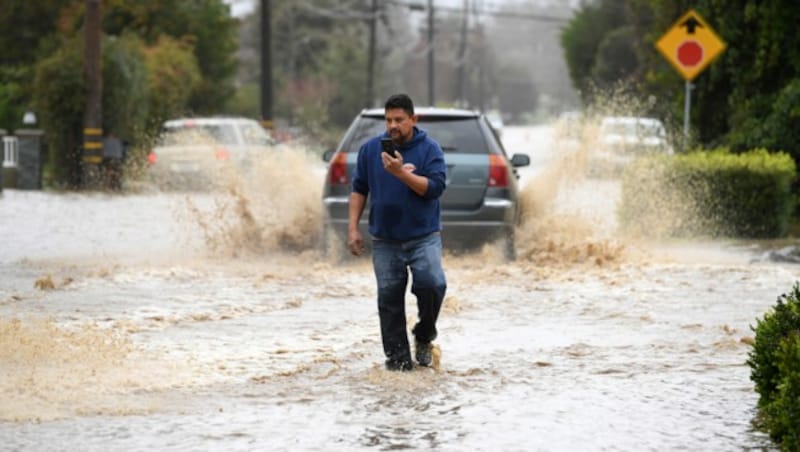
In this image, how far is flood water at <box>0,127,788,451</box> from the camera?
25.7 feet

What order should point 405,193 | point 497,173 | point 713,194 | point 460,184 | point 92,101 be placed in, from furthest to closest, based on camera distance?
point 92,101, point 713,194, point 497,173, point 460,184, point 405,193

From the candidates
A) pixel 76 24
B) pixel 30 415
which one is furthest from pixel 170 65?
pixel 30 415

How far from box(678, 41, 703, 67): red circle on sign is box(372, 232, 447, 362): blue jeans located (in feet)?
45.4

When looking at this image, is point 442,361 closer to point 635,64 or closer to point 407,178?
point 407,178

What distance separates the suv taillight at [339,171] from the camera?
1603 centimetres

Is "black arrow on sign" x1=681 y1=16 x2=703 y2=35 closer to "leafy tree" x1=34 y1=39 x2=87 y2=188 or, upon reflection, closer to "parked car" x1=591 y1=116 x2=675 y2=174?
"parked car" x1=591 y1=116 x2=675 y2=174

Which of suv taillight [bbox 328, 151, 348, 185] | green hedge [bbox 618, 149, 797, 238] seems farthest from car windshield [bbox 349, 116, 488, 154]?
green hedge [bbox 618, 149, 797, 238]

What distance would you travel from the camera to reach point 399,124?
370 inches

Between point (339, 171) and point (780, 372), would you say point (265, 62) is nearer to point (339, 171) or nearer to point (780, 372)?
point (339, 171)

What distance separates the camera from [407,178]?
923cm

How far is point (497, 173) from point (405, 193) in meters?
6.70

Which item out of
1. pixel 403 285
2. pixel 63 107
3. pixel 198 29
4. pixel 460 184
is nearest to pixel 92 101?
pixel 63 107

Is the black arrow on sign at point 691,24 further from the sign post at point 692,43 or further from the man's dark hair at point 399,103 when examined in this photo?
the man's dark hair at point 399,103

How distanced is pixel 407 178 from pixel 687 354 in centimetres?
247
